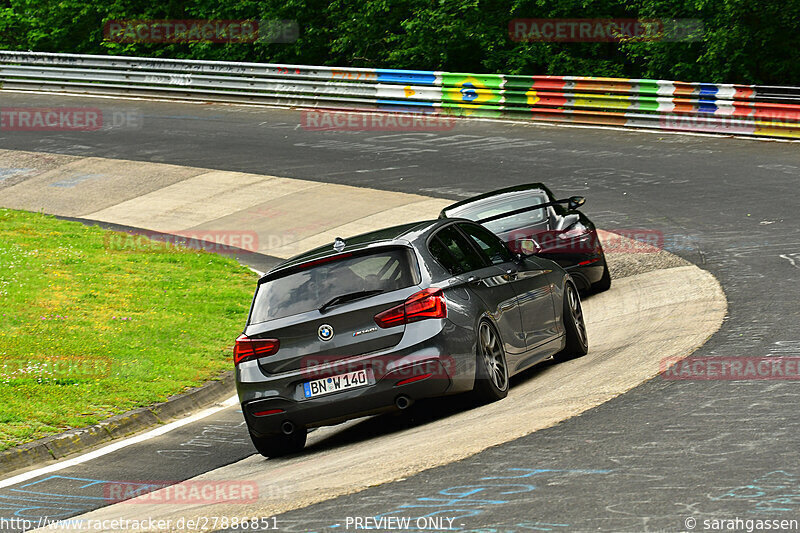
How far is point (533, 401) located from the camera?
342 inches

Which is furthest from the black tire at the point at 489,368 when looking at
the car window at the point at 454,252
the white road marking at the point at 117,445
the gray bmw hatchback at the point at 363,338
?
the white road marking at the point at 117,445

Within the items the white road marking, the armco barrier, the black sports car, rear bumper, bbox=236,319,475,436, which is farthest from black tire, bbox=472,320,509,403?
the armco barrier

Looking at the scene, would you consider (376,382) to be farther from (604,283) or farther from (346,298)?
(604,283)

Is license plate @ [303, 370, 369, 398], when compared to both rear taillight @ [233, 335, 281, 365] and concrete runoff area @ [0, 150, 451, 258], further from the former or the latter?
concrete runoff area @ [0, 150, 451, 258]

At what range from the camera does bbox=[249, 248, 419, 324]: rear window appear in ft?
28.0

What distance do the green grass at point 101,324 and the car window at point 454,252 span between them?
3.31 metres

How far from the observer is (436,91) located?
98.4 feet

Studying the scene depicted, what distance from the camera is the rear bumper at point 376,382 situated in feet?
27.1

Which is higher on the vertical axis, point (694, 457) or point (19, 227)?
point (694, 457)

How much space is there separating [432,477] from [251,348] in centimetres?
234

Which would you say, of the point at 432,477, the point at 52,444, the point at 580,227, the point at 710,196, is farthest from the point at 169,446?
the point at 710,196

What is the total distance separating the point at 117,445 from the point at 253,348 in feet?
6.07

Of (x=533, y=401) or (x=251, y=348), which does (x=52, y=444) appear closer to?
(x=251, y=348)

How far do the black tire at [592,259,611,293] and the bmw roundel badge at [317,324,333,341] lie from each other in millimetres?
6588
